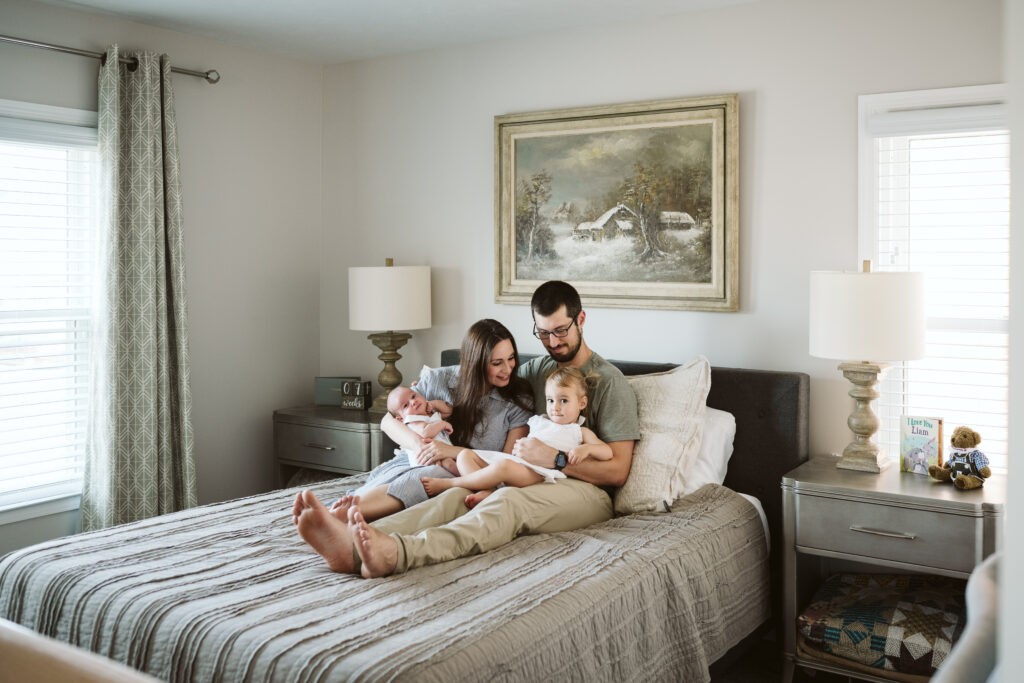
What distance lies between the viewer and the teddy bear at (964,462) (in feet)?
9.59

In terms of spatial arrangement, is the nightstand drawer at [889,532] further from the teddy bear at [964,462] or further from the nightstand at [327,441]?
the nightstand at [327,441]

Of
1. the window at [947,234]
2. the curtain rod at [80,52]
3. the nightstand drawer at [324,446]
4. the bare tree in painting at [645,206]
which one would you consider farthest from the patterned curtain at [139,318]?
the window at [947,234]

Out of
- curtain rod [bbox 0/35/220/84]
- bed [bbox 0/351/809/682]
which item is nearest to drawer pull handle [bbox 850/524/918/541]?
bed [bbox 0/351/809/682]

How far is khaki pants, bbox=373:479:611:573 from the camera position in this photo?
243 cm

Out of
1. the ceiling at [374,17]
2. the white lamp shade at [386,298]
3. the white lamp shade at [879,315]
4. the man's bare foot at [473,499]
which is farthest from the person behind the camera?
the white lamp shade at [386,298]

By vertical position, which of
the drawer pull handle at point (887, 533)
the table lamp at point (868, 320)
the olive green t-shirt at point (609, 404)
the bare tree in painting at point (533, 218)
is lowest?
the drawer pull handle at point (887, 533)

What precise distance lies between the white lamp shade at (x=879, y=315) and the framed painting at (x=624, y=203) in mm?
645

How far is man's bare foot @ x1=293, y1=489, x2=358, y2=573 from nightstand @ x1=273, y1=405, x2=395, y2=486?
1637mm

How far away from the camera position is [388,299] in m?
4.21

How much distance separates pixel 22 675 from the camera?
1.47 meters

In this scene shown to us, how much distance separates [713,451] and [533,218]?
4.64 feet

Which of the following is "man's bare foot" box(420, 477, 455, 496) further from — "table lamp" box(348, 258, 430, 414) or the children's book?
the children's book

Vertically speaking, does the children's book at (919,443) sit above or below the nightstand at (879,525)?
above

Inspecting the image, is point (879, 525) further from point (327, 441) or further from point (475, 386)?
point (327, 441)
